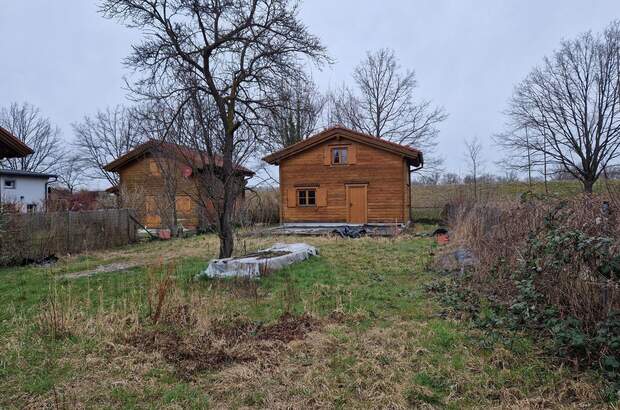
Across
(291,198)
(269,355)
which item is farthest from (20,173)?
(269,355)

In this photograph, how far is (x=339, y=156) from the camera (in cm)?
2269

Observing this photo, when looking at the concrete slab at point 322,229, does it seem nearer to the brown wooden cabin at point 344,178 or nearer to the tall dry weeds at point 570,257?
the brown wooden cabin at point 344,178

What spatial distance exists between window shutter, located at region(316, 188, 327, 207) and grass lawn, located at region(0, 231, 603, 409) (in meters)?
15.4

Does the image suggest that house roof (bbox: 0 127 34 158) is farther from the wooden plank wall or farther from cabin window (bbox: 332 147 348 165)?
cabin window (bbox: 332 147 348 165)

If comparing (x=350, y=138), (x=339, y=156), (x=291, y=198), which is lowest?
(x=291, y=198)

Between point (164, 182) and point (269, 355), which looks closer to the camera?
point (269, 355)

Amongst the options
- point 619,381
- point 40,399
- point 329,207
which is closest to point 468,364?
point 619,381

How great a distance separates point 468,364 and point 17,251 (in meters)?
12.9

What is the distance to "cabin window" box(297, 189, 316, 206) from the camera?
2327 centimetres

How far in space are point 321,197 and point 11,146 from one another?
49.1ft

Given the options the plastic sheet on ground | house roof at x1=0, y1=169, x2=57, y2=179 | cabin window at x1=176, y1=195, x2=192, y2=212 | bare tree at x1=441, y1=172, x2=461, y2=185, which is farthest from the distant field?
house roof at x1=0, y1=169, x2=57, y2=179

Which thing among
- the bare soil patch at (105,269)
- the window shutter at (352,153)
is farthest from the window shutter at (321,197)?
the bare soil patch at (105,269)

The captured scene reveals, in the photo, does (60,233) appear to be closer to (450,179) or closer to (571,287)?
(571,287)

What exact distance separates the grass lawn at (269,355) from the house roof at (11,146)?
448 cm
